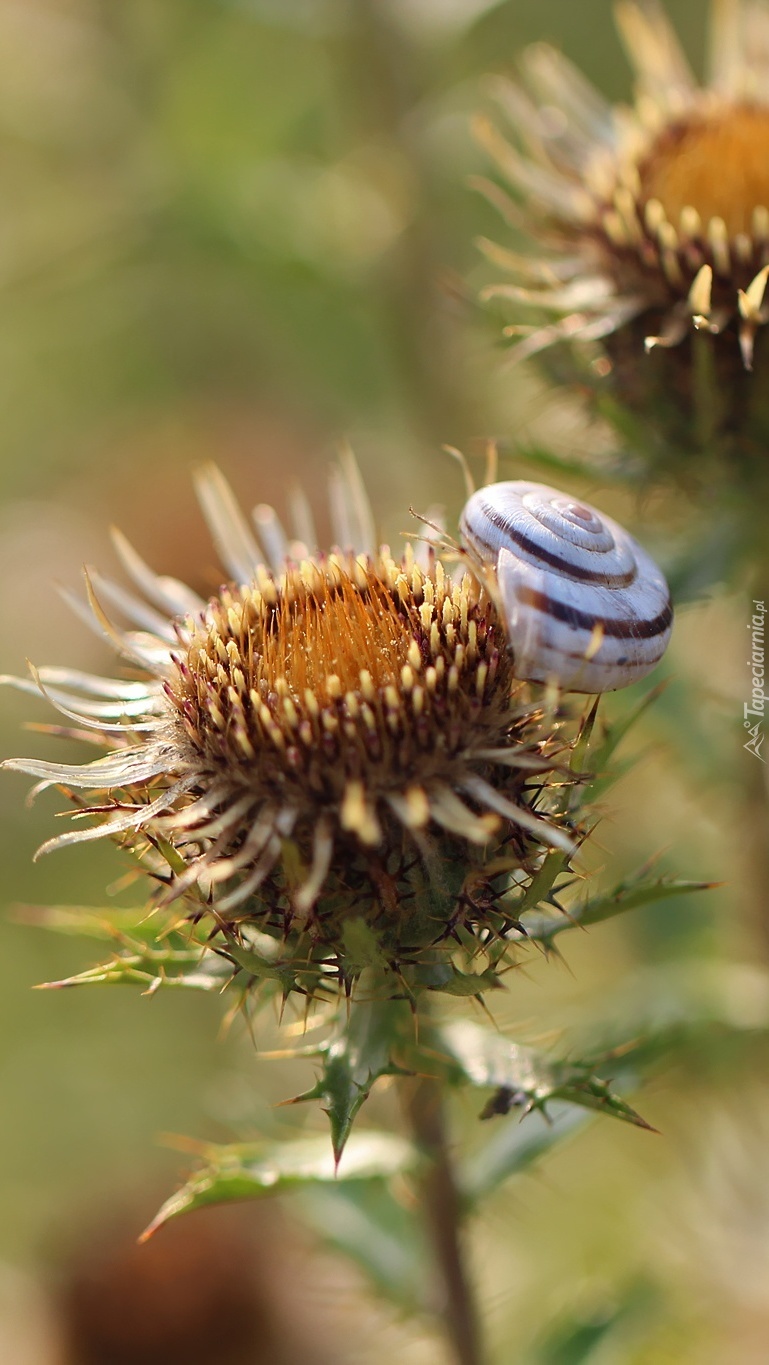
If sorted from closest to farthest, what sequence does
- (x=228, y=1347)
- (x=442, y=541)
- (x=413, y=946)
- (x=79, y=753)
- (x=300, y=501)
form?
1. (x=413, y=946)
2. (x=442, y=541)
3. (x=300, y=501)
4. (x=228, y=1347)
5. (x=79, y=753)

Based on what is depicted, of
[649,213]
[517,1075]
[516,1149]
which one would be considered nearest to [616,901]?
[517,1075]

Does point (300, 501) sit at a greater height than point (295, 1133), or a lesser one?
greater

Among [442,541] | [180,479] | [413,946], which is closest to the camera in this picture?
[413,946]

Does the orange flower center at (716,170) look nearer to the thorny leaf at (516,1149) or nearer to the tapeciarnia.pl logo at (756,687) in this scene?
the tapeciarnia.pl logo at (756,687)

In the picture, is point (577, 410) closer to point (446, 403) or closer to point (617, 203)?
point (617, 203)

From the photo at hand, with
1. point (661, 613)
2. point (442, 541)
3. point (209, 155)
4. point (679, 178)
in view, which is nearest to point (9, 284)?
point (209, 155)

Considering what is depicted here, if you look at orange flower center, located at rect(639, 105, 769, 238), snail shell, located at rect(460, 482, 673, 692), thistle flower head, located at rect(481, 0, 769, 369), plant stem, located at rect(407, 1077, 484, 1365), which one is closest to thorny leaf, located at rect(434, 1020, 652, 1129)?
plant stem, located at rect(407, 1077, 484, 1365)

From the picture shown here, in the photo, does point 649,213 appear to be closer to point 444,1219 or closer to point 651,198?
point 651,198
